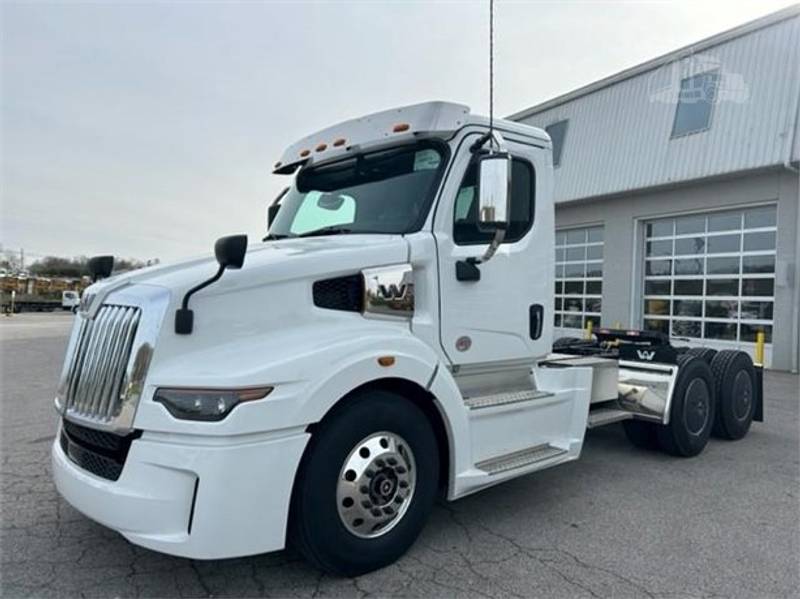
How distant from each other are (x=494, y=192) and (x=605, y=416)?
2.93 m

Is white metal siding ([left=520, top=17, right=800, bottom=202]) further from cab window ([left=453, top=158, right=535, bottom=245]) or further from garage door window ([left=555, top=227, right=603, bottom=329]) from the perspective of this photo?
cab window ([left=453, top=158, right=535, bottom=245])

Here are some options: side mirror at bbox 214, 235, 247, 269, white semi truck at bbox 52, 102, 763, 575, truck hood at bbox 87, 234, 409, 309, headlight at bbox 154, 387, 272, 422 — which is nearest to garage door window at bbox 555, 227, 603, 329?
white semi truck at bbox 52, 102, 763, 575

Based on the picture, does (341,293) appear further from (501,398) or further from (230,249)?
(501,398)

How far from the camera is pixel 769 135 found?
12367 millimetres

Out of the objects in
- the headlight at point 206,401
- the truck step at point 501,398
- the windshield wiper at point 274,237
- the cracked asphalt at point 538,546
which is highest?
the windshield wiper at point 274,237

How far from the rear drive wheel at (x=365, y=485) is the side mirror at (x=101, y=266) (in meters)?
2.07

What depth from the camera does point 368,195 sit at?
402 cm

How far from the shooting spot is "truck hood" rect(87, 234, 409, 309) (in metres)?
2.96

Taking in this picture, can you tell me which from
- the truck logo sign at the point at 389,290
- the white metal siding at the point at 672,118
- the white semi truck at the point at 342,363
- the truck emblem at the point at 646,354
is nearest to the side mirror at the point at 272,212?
the white semi truck at the point at 342,363

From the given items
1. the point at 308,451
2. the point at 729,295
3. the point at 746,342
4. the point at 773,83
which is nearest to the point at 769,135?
the point at 773,83

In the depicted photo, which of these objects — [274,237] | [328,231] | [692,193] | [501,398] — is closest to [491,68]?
[328,231]

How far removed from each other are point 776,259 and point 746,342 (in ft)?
6.59

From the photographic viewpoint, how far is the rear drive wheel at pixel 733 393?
21.0 ft

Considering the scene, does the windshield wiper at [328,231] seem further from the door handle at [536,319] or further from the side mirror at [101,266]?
the door handle at [536,319]
